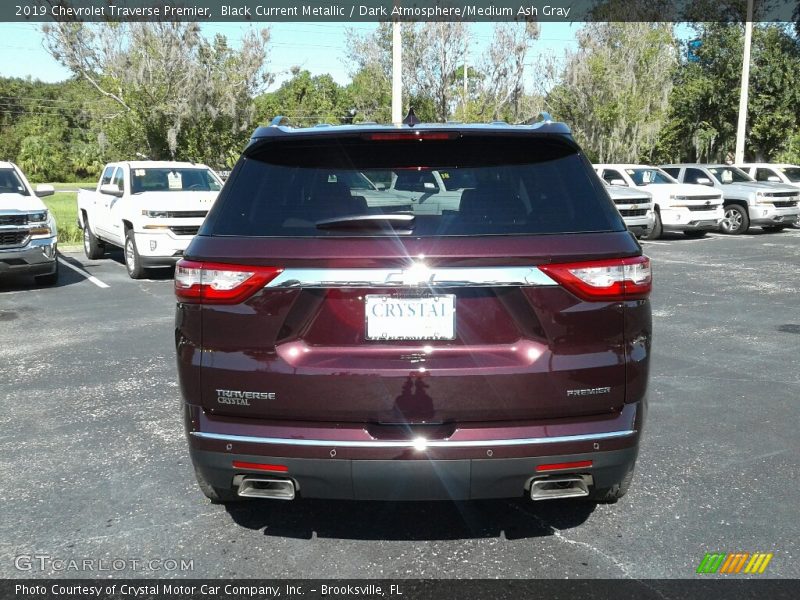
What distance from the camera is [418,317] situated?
2824 mm

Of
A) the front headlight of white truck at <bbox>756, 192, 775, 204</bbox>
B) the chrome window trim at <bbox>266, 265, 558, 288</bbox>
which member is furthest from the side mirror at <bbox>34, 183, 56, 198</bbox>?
the front headlight of white truck at <bbox>756, 192, 775, 204</bbox>

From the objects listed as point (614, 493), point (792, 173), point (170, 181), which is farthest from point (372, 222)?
point (792, 173)

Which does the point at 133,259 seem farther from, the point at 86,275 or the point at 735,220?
the point at 735,220

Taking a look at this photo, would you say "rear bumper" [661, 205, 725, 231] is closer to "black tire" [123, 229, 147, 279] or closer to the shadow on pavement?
"black tire" [123, 229, 147, 279]

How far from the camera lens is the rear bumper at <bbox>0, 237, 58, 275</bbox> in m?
10.3

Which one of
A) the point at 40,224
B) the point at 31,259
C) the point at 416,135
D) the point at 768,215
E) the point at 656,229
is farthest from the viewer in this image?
the point at 768,215

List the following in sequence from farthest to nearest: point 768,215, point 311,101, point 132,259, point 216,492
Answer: point 311,101, point 768,215, point 132,259, point 216,492

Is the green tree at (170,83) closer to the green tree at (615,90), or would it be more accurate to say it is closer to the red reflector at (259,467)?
the green tree at (615,90)

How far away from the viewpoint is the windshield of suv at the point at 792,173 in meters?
21.5

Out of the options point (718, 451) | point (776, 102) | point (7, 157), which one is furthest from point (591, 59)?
point (7, 157)

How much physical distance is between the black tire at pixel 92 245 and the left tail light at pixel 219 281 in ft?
40.4

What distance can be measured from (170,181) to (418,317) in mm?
10895

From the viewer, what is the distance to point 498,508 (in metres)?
3.83

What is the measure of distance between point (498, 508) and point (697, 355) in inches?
152
